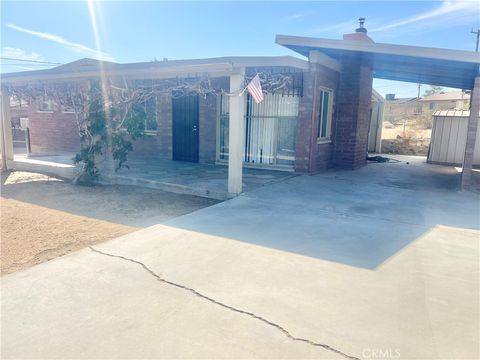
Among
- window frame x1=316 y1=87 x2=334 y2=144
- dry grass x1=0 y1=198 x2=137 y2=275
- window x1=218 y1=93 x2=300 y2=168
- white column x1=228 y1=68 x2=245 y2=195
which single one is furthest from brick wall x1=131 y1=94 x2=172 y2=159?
dry grass x1=0 y1=198 x2=137 y2=275

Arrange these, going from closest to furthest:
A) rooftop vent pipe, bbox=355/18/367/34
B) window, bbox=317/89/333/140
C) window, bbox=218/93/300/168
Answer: window, bbox=218/93/300/168 < window, bbox=317/89/333/140 < rooftop vent pipe, bbox=355/18/367/34

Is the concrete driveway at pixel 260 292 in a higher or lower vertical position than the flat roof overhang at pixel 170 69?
lower

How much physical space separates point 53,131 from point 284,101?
34.7 ft

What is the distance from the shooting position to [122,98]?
807 centimetres

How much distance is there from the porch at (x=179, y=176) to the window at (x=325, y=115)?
174 cm

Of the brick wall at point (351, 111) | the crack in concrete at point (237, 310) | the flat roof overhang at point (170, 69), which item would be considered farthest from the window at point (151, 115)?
the crack in concrete at point (237, 310)

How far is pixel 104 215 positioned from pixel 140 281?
2.81m

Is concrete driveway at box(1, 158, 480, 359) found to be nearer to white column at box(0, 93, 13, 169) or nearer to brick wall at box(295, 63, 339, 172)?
brick wall at box(295, 63, 339, 172)

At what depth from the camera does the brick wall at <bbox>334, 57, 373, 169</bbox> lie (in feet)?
33.5

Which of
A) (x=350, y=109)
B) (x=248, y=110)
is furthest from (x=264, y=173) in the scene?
(x=350, y=109)

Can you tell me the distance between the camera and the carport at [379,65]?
22.6ft

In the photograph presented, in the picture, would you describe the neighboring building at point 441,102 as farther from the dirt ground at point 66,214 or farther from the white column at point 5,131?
the white column at point 5,131

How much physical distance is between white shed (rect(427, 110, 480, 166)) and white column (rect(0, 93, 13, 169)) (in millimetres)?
14055

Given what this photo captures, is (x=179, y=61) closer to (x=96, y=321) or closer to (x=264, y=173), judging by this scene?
(x=264, y=173)
